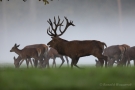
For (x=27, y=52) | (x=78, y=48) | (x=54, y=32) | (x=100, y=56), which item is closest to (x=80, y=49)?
(x=78, y=48)

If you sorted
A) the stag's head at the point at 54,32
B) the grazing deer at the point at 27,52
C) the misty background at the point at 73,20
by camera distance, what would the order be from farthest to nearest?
the grazing deer at the point at 27,52 < the misty background at the point at 73,20 < the stag's head at the point at 54,32

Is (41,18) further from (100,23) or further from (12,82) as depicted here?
(12,82)

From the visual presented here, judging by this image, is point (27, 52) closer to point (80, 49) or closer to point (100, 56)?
point (80, 49)

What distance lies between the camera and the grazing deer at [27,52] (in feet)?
13.0

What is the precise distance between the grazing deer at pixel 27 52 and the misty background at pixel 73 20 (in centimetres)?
13

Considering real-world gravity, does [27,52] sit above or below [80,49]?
below

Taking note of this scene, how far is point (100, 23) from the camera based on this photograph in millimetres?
3717

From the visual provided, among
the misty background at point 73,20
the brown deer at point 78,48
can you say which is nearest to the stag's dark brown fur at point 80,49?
the brown deer at point 78,48

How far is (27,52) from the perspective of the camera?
160 inches

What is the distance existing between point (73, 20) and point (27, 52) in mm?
922

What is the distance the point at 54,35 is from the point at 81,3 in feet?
3.14

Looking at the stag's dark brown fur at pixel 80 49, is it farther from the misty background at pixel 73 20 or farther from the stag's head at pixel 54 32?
the misty background at pixel 73 20

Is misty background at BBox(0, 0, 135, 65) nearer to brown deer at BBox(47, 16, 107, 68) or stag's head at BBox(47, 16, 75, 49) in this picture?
stag's head at BBox(47, 16, 75, 49)

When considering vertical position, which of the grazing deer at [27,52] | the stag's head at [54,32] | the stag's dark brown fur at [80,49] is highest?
the stag's head at [54,32]
